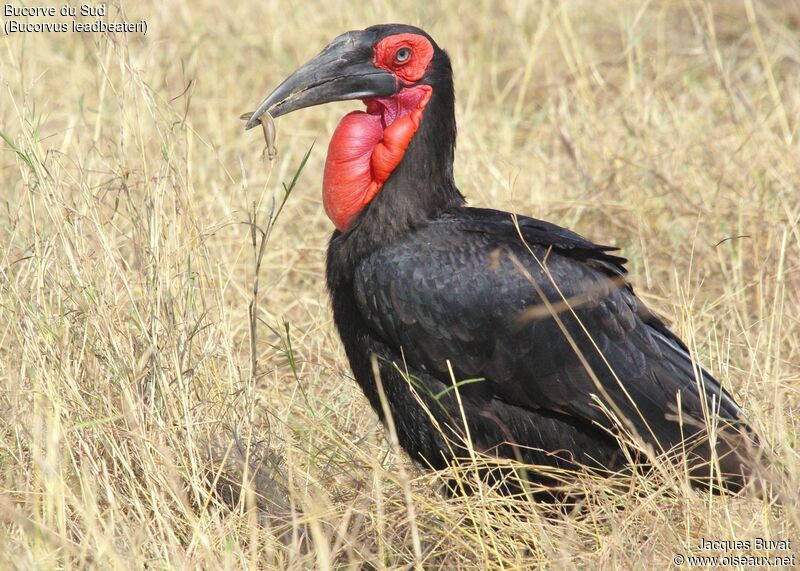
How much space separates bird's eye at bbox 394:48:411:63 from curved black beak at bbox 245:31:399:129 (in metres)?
0.05

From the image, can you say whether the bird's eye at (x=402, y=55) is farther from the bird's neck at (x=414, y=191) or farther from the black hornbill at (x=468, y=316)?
the bird's neck at (x=414, y=191)

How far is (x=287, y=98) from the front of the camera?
2949mm

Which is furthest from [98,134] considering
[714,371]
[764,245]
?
[764,245]

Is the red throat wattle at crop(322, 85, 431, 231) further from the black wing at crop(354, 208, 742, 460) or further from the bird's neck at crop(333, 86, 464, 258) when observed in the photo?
the black wing at crop(354, 208, 742, 460)

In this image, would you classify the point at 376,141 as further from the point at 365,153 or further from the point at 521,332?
the point at 521,332

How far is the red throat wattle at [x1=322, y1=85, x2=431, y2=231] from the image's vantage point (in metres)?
2.99

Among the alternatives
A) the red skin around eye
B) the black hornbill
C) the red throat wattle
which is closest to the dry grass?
the black hornbill

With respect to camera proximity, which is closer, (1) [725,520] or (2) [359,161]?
(1) [725,520]

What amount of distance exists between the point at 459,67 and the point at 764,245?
85.7 inches

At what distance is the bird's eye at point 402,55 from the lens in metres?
3.00

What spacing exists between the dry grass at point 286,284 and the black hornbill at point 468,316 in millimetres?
153

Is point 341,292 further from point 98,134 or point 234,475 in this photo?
point 98,134

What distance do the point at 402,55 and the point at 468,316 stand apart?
741 mm

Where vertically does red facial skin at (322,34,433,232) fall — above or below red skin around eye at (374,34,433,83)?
below
